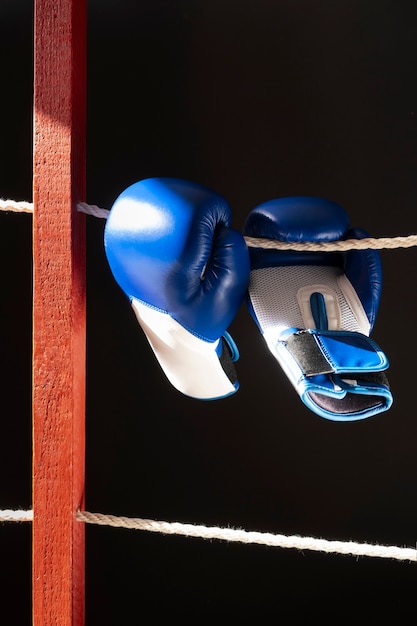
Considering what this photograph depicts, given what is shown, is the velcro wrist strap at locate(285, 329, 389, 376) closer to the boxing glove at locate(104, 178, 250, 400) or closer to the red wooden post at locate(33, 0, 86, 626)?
the boxing glove at locate(104, 178, 250, 400)

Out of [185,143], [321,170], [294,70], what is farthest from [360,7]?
[185,143]

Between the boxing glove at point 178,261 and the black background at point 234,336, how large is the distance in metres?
0.76

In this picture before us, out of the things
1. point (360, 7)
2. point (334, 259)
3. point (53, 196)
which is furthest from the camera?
point (360, 7)

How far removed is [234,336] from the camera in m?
1.66

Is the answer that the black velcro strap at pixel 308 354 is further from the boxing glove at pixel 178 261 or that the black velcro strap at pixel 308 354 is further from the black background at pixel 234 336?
the black background at pixel 234 336

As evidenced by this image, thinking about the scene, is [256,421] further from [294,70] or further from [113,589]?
[294,70]

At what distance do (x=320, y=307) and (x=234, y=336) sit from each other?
0.68 meters

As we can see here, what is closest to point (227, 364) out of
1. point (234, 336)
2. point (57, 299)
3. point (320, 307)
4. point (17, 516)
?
point (320, 307)

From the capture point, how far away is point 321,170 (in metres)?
1.60

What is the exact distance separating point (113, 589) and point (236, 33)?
153 centimetres

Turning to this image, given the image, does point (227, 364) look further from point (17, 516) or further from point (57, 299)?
point (17, 516)

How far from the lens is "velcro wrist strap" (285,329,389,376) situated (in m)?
0.86

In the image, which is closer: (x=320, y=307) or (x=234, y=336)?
(x=320, y=307)

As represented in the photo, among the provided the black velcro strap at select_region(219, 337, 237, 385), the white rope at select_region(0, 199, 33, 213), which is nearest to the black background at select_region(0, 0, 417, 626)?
the black velcro strap at select_region(219, 337, 237, 385)
